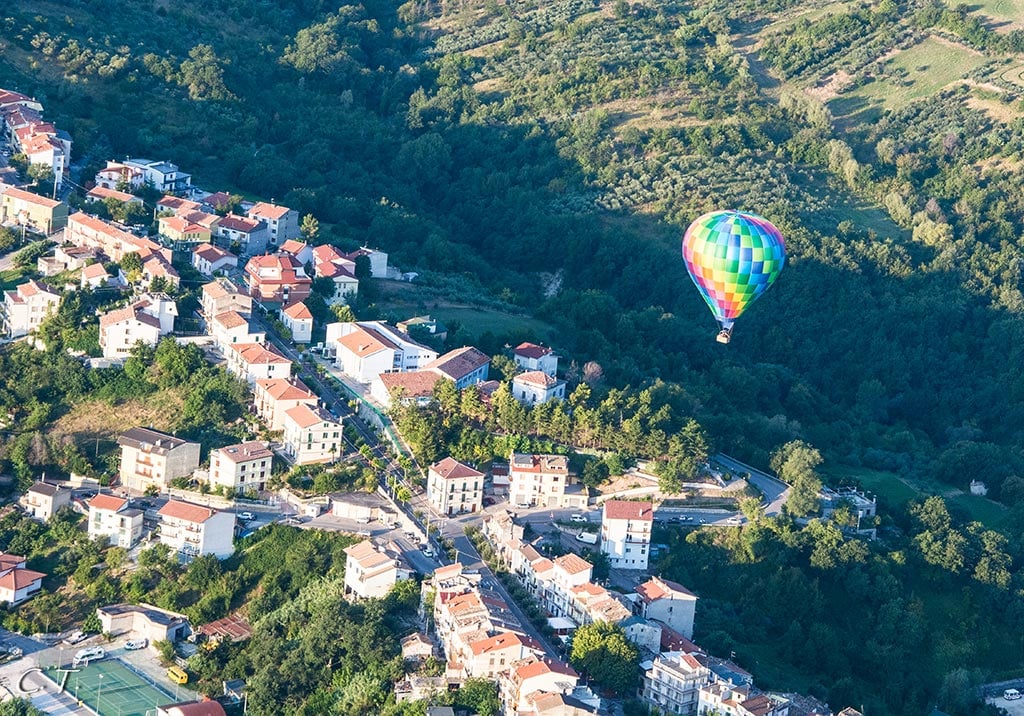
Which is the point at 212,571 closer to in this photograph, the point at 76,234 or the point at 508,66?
the point at 76,234

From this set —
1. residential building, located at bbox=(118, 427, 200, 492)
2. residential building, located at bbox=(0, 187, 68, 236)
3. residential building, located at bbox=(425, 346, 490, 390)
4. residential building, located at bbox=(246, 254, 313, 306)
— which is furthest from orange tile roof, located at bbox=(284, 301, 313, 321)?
residential building, located at bbox=(0, 187, 68, 236)

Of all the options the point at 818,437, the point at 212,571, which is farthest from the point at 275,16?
the point at 212,571

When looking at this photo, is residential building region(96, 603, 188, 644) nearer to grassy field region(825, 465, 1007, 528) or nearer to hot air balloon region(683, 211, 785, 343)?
grassy field region(825, 465, 1007, 528)

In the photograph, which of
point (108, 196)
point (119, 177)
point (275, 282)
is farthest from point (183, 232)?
point (119, 177)

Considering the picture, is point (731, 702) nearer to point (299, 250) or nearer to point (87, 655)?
point (87, 655)

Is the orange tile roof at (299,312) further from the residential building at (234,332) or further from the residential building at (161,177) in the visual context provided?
the residential building at (161,177)

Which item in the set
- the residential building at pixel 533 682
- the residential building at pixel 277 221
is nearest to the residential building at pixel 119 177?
the residential building at pixel 277 221
